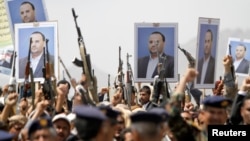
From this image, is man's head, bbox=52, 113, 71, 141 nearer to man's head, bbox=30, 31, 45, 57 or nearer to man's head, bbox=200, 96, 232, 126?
Result: man's head, bbox=200, 96, 232, 126

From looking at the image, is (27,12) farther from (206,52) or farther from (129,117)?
(129,117)

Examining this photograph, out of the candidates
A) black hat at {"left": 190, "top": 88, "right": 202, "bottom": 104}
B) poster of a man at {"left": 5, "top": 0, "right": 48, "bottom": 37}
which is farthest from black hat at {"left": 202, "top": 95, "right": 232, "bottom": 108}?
poster of a man at {"left": 5, "top": 0, "right": 48, "bottom": 37}

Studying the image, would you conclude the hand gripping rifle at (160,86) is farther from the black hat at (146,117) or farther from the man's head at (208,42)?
the black hat at (146,117)

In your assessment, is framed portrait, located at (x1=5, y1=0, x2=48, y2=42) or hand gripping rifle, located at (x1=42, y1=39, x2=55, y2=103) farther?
framed portrait, located at (x1=5, y1=0, x2=48, y2=42)

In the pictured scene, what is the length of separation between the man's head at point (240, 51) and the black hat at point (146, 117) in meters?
10.4

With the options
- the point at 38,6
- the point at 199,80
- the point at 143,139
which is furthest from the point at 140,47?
the point at 143,139

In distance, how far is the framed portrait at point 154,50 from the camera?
51.6ft

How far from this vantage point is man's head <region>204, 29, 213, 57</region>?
14820mm

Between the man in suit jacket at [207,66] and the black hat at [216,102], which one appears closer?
the black hat at [216,102]

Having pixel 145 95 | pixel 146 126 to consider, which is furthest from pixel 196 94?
pixel 146 126

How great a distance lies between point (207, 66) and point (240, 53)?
3.78 m

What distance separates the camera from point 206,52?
1480cm

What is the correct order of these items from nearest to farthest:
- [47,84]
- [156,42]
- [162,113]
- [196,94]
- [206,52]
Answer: [162,113], [47,84], [206,52], [156,42], [196,94]

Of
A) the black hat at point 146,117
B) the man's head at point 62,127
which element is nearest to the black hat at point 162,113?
the black hat at point 146,117
